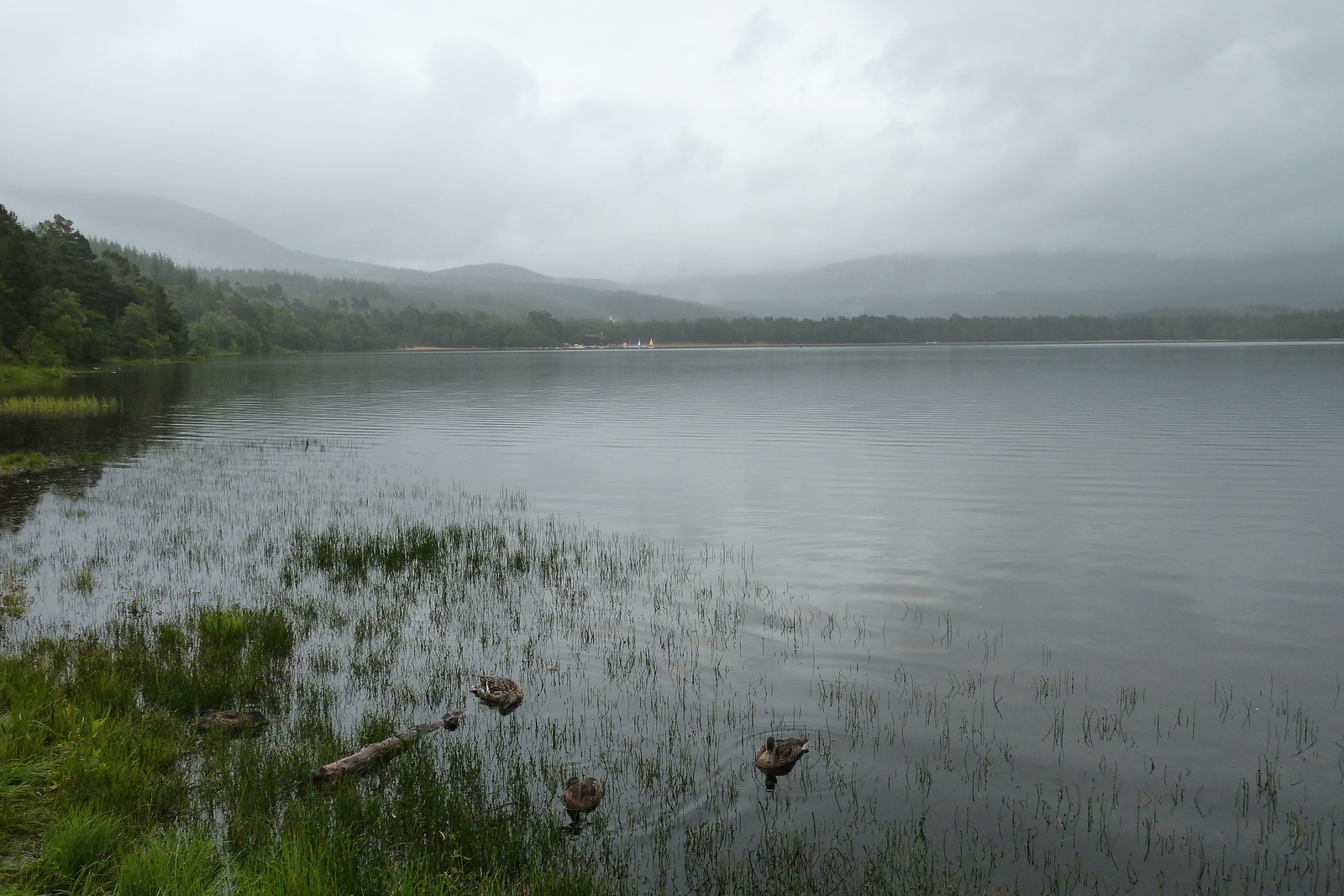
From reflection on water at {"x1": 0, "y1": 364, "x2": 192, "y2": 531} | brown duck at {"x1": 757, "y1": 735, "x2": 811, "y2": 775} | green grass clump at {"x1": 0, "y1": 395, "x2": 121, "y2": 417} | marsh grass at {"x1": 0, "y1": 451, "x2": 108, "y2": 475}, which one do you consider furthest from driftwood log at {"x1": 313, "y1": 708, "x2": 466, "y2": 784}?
green grass clump at {"x1": 0, "y1": 395, "x2": 121, "y2": 417}

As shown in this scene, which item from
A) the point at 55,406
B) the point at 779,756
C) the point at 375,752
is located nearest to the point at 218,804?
the point at 375,752

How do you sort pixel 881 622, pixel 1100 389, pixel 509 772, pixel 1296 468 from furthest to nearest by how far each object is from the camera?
pixel 1100 389 < pixel 1296 468 < pixel 881 622 < pixel 509 772

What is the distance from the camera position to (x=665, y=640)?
14000 mm

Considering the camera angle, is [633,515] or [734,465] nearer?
[633,515]

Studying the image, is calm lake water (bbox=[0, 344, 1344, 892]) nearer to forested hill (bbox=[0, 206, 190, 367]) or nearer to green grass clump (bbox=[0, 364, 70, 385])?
green grass clump (bbox=[0, 364, 70, 385])

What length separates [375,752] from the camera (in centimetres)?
923

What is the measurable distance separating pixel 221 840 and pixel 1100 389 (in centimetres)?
8416

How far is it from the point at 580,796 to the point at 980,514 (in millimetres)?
19328

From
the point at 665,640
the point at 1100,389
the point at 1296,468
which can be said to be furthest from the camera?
the point at 1100,389

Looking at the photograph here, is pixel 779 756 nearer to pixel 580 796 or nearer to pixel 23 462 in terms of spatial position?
pixel 580 796

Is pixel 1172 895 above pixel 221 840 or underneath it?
underneath

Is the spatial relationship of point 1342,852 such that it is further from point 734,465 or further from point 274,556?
point 734,465

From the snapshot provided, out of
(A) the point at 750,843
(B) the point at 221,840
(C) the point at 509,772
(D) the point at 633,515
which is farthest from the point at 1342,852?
(D) the point at 633,515

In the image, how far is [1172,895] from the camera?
7.64 meters
